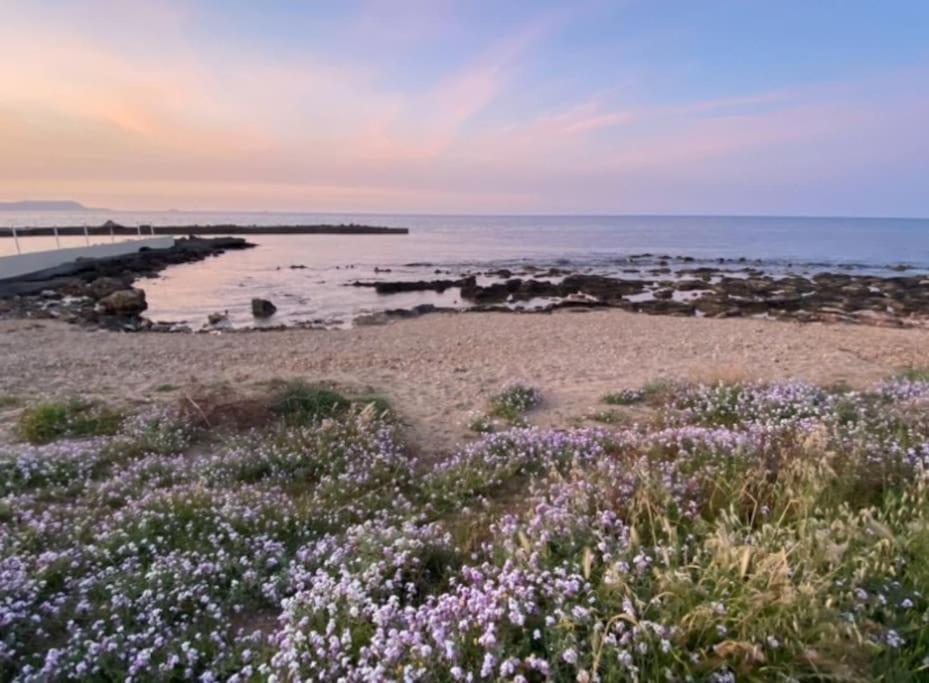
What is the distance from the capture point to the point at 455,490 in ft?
18.9

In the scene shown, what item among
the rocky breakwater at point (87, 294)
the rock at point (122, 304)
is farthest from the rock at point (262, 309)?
the rock at point (122, 304)

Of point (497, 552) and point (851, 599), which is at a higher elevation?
point (851, 599)

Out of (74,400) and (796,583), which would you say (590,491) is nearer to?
(796,583)

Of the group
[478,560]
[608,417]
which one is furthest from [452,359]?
[478,560]

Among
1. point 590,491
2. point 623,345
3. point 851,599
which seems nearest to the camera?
point 851,599

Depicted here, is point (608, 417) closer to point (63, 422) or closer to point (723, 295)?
point (63, 422)

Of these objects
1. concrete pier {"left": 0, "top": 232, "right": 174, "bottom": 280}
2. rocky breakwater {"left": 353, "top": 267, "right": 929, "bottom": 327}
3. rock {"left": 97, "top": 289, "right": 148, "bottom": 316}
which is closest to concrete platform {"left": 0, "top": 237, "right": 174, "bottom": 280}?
concrete pier {"left": 0, "top": 232, "right": 174, "bottom": 280}

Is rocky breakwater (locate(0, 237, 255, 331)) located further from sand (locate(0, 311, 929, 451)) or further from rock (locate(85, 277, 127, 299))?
sand (locate(0, 311, 929, 451))

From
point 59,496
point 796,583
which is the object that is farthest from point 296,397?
point 796,583

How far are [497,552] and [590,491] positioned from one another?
1.17m

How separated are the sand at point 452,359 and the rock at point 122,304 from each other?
149 inches

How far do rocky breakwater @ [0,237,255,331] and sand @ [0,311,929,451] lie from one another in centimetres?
240

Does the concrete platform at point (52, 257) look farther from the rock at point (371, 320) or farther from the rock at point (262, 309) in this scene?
the rock at point (371, 320)

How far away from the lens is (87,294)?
28312 millimetres
